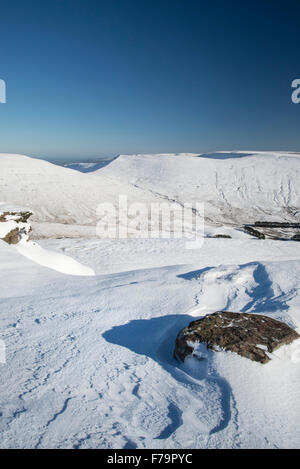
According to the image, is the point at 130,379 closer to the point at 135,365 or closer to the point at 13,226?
the point at 135,365

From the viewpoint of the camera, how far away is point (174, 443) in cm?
208

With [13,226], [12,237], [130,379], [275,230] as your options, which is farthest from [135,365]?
[275,230]

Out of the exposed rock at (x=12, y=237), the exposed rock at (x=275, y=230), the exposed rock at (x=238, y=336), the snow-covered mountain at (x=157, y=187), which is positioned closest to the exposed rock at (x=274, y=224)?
the exposed rock at (x=275, y=230)

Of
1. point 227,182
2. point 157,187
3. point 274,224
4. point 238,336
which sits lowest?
point 274,224

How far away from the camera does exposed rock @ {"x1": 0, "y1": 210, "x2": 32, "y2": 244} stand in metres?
9.74

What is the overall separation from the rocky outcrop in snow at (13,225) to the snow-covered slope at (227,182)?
778 inches

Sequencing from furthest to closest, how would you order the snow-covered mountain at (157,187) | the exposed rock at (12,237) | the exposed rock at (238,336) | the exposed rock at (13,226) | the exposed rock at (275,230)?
the snow-covered mountain at (157,187)
the exposed rock at (275,230)
the exposed rock at (13,226)
the exposed rock at (12,237)
the exposed rock at (238,336)

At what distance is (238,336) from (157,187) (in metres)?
35.8

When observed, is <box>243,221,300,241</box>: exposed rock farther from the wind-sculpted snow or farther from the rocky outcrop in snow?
the wind-sculpted snow

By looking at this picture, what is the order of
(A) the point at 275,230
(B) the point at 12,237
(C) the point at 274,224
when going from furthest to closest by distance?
(C) the point at 274,224, (A) the point at 275,230, (B) the point at 12,237

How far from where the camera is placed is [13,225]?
1025 centimetres

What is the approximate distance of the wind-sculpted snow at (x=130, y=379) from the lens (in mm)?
2152

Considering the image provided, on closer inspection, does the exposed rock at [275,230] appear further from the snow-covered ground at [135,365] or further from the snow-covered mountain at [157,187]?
the snow-covered ground at [135,365]
